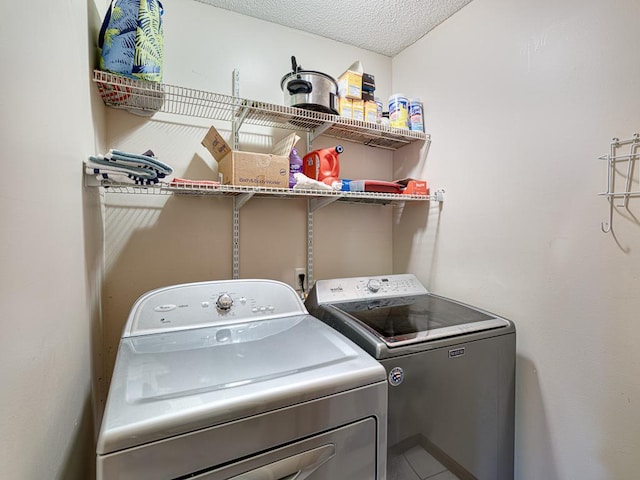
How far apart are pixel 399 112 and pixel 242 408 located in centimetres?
170

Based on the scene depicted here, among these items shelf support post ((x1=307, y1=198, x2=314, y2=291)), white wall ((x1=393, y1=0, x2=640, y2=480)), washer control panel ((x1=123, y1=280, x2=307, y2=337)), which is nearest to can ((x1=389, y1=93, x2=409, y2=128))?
white wall ((x1=393, y1=0, x2=640, y2=480))

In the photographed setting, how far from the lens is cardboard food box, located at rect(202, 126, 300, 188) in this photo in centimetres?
135

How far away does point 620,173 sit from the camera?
3.50ft

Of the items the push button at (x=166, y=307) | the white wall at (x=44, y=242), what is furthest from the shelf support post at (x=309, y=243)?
the white wall at (x=44, y=242)

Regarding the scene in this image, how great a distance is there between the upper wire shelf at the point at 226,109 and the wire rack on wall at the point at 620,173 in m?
0.90

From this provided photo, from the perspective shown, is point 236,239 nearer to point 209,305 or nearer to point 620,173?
point 209,305

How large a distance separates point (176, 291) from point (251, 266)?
529 mm

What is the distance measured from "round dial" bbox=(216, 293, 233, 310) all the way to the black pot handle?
1.02 metres

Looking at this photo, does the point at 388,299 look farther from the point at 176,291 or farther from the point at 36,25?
the point at 36,25

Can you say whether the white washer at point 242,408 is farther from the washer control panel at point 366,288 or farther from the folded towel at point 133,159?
the folded towel at point 133,159

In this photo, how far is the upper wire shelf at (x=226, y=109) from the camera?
120 centimetres

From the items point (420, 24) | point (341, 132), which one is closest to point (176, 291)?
point (341, 132)

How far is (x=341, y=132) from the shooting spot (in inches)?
72.9

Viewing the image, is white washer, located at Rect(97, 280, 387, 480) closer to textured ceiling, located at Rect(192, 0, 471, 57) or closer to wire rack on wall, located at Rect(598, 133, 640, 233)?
wire rack on wall, located at Rect(598, 133, 640, 233)
